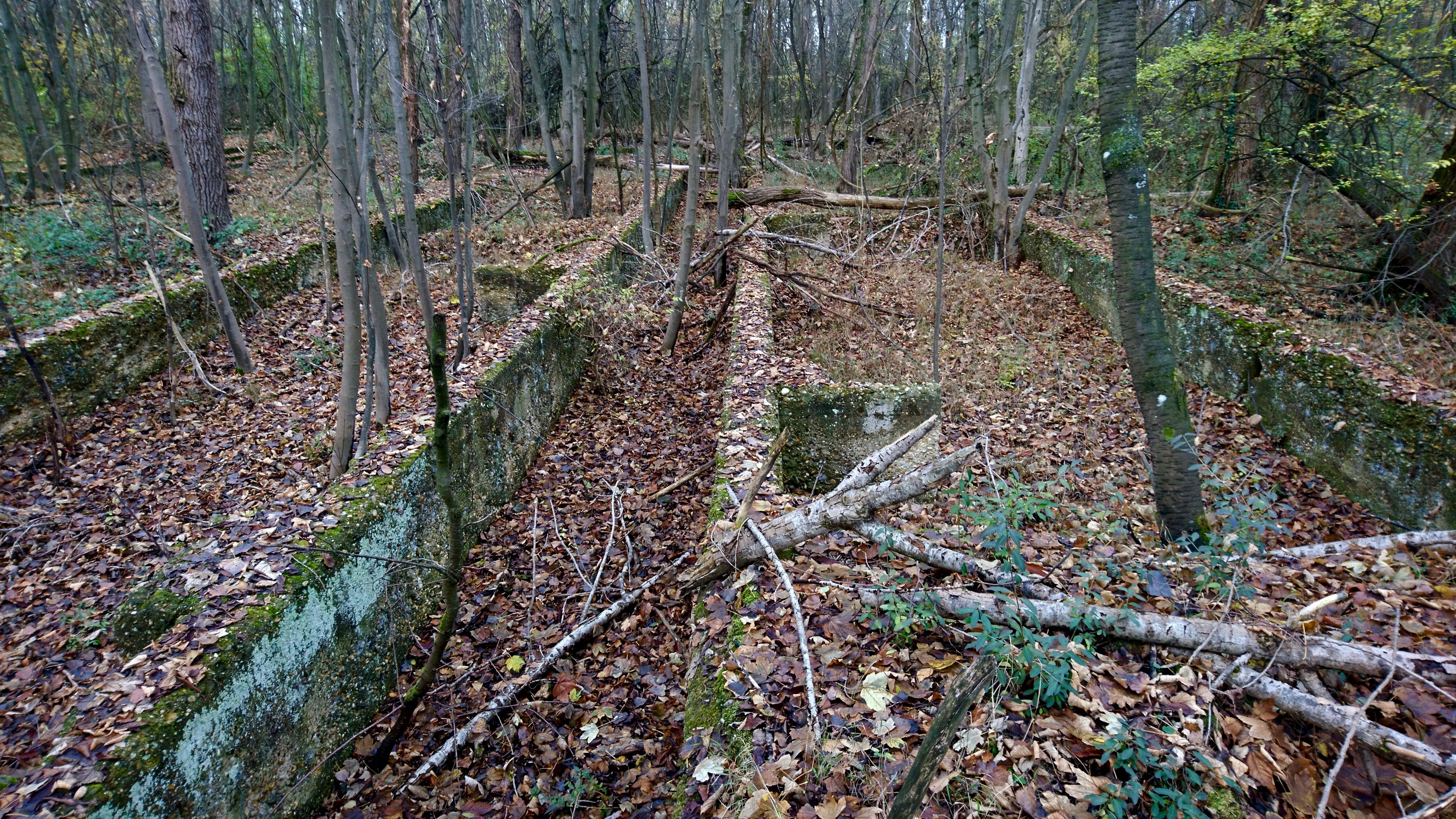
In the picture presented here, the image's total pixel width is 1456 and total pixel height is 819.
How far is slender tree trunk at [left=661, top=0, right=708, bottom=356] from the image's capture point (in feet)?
28.0

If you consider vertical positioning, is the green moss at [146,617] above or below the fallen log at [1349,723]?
below

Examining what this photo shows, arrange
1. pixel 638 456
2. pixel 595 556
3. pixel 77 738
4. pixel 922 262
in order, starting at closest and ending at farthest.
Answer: pixel 77 738
pixel 595 556
pixel 638 456
pixel 922 262

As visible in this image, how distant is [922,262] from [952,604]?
9479 millimetres

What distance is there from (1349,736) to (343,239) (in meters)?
6.40

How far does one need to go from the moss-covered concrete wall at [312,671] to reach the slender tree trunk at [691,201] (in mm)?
3284

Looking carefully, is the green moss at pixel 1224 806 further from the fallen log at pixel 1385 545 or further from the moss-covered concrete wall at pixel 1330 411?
the moss-covered concrete wall at pixel 1330 411

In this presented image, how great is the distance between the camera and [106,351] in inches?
262

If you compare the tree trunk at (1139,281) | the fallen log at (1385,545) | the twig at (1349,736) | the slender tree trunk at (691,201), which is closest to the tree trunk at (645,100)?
the slender tree trunk at (691,201)

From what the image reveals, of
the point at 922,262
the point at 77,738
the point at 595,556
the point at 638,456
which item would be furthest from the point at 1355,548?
the point at 922,262

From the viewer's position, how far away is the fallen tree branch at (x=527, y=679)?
148 inches

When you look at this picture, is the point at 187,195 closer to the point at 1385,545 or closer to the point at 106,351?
the point at 106,351

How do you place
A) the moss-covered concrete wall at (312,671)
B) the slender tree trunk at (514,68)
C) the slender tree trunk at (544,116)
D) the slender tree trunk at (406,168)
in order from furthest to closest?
the slender tree trunk at (514,68) < the slender tree trunk at (544,116) < the slender tree trunk at (406,168) < the moss-covered concrete wall at (312,671)

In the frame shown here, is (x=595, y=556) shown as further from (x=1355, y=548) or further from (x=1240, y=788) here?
(x=1355, y=548)

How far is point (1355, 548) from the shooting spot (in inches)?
156
